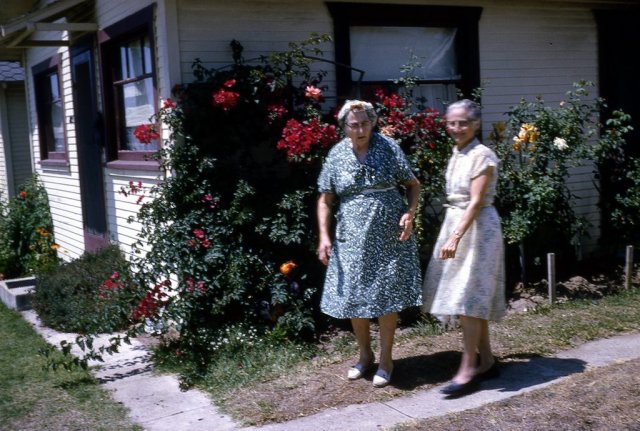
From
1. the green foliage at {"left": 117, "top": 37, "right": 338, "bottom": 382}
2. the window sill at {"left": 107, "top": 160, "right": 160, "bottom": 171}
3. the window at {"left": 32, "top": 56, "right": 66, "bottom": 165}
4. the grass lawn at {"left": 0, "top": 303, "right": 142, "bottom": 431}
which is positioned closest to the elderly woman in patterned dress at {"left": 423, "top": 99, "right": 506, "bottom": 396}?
the green foliage at {"left": 117, "top": 37, "right": 338, "bottom": 382}

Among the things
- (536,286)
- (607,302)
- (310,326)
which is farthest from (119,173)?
(607,302)

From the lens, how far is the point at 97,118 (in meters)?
8.81

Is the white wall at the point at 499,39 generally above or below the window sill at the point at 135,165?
above

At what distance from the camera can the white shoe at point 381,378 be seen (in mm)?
5266

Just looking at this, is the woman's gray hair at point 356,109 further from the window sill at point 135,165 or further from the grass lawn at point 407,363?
the window sill at point 135,165

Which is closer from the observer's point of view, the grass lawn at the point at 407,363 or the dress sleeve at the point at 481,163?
the dress sleeve at the point at 481,163

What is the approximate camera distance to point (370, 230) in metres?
5.11

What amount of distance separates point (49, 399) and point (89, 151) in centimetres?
431

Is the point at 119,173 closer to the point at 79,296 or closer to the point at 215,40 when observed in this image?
the point at 79,296

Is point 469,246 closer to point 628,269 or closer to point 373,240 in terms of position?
point 373,240

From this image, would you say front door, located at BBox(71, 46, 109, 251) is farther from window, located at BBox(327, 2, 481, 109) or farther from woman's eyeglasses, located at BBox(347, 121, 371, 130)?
A: woman's eyeglasses, located at BBox(347, 121, 371, 130)

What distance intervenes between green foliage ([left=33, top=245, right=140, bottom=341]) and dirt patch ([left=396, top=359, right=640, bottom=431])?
2947 millimetres

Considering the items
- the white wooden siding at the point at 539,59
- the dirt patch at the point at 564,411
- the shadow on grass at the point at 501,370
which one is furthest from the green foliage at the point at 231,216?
the white wooden siding at the point at 539,59

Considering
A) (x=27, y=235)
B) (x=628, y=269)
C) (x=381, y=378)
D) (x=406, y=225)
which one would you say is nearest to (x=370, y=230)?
(x=406, y=225)
